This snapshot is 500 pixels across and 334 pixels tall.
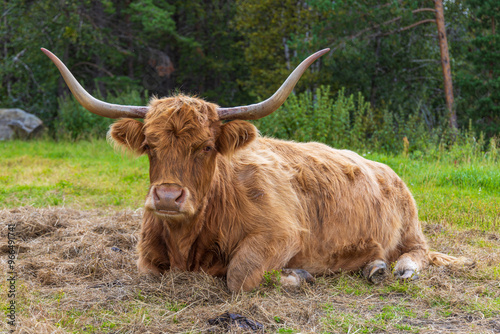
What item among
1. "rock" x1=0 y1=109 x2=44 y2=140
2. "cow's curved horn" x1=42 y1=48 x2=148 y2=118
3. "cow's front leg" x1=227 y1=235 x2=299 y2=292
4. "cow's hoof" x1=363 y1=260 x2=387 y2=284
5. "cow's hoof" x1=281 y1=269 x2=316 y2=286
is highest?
"cow's curved horn" x1=42 y1=48 x2=148 y2=118

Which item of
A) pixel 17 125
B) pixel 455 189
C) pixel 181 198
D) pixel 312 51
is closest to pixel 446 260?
pixel 181 198

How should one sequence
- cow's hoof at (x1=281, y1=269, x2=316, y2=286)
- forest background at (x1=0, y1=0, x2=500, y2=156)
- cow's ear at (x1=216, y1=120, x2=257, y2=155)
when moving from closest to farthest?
1. cow's ear at (x1=216, y1=120, x2=257, y2=155)
2. cow's hoof at (x1=281, y1=269, x2=316, y2=286)
3. forest background at (x1=0, y1=0, x2=500, y2=156)

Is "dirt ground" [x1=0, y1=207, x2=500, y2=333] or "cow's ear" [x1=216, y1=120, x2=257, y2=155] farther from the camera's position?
"cow's ear" [x1=216, y1=120, x2=257, y2=155]

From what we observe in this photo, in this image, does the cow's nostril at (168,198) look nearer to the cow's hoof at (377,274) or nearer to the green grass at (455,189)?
the cow's hoof at (377,274)

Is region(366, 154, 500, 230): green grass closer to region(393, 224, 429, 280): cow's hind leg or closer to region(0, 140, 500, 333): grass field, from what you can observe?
region(0, 140, 500, 333): grass field

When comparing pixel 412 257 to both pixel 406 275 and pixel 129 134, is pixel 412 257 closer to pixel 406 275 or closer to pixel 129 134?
pixel 406 275

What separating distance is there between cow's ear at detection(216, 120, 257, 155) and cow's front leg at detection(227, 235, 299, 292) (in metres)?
0.71

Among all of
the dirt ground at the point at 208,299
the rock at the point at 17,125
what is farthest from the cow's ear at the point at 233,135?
the rock at the point at 17,125

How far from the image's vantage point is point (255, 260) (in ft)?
12.6

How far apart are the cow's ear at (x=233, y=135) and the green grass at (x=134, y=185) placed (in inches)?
138

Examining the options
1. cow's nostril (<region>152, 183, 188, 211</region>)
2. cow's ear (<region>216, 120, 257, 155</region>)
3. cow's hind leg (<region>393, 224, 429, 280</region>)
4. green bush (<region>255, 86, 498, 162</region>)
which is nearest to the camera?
cow's nostril (<region>152, 183, 188, 211</region>)

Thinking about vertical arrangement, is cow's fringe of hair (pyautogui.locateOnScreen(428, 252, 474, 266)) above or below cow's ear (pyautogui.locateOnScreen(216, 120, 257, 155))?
below

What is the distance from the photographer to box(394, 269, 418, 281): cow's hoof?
4216mm

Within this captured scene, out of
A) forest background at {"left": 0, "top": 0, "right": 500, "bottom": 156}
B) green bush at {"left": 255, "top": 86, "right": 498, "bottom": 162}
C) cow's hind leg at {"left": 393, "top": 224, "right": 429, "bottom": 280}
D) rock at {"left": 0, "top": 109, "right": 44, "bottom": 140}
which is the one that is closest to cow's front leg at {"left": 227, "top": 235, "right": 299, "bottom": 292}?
cow's hind leg at {"left": 393, "top": 224, "right": 429, "bottom": 280}
